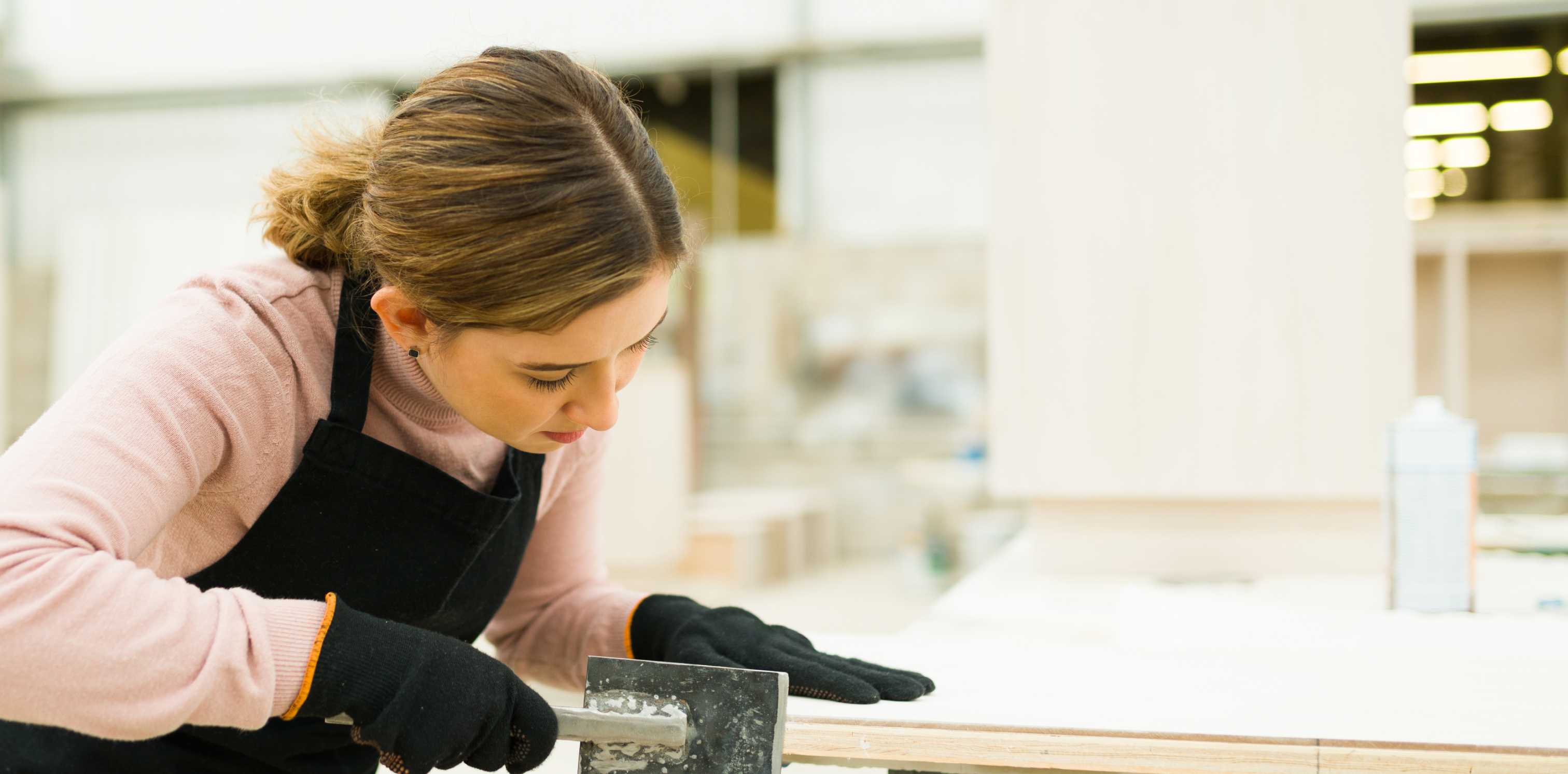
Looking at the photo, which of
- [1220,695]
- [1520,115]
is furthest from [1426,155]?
[1220,695]

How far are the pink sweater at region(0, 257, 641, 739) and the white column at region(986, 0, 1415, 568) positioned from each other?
0.77 meters

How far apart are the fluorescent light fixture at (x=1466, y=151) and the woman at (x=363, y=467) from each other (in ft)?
14.5

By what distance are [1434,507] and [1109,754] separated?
1.87 feet

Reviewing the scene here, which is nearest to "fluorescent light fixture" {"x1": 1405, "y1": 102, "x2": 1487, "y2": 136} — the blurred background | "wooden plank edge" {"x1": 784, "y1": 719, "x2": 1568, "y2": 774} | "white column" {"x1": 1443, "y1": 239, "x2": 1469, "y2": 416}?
the blurred background

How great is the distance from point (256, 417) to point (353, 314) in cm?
11

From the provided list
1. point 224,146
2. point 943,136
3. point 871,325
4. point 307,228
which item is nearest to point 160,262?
point 224,146

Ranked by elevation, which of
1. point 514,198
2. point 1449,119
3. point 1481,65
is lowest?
point 514,198

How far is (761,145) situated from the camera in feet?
20.0

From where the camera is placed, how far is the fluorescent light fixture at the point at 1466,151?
14.5 ft

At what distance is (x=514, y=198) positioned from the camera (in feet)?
2.43

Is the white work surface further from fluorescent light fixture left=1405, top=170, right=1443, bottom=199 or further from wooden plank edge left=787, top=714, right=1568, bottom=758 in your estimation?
fluorescent light fixture left=1405, top=170, right=1443, bottom=199

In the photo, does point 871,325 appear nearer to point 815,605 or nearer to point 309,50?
point 815,605

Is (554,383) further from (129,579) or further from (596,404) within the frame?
Result: (129,579)

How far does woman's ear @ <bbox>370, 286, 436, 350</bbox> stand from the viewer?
2.63 ft
